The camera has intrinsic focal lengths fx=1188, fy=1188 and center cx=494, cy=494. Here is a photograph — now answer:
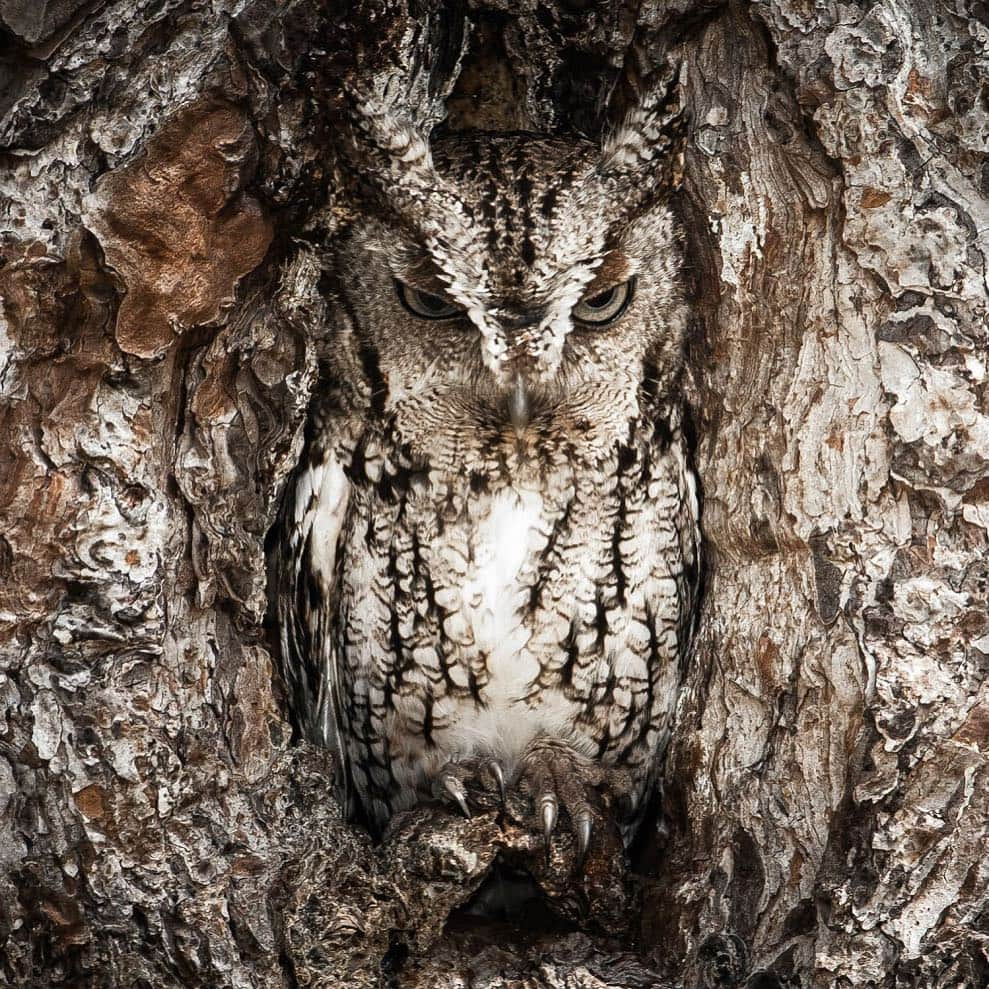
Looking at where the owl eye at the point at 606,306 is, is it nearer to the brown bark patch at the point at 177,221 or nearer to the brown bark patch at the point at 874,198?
the brown bark patch at the point at 874,198

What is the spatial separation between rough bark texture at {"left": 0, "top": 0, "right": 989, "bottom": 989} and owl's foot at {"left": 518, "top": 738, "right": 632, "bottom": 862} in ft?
0.55

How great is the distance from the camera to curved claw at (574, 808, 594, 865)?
223 cm

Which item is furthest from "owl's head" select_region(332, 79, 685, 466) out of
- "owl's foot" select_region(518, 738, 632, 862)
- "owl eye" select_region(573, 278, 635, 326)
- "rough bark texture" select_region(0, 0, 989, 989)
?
"owl's foot" select_region(518, 738, 632, 862)

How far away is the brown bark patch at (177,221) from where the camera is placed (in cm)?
184

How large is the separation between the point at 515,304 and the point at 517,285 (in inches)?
1.6

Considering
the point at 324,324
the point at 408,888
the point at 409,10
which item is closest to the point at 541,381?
the point at 324,324

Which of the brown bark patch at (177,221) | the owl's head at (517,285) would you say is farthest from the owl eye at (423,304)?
the brown bark patch at (177,221)

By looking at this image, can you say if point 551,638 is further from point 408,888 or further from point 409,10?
point 409,10

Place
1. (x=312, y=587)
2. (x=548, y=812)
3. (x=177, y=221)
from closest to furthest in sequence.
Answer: (x=177, y=221)
(x=548, y=812)
(x=312, y=587)

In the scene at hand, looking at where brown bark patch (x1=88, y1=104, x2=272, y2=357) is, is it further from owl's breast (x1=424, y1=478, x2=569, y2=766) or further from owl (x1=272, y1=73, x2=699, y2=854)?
owl's breast (x1=424, y1=478, x2=569, y2=766)

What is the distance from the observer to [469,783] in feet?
7.62

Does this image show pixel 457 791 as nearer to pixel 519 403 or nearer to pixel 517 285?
pixel 519 403

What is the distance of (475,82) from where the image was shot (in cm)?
246

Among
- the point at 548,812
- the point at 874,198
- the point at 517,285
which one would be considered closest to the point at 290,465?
the point at 517,285
